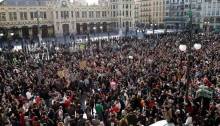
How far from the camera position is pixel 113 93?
16.0m

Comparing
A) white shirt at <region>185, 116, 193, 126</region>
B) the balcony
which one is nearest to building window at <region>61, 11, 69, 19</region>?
the balcony

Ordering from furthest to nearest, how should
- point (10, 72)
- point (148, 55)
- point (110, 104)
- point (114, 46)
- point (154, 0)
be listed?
point (154, 0) → point (114, 46) → point (148, 55) → point (10, 72) → point (110, 104)

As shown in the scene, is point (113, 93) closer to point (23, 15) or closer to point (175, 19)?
point (23, 15)

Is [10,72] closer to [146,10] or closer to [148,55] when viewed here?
[148,55]

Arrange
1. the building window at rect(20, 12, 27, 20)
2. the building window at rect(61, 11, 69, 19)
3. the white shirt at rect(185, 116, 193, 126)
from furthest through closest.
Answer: the building window at rect(61, 11, 69, 19) → the building window at rect(20, 12, 27, 20) → the white shirt at rect(185, 116, 193, 126)

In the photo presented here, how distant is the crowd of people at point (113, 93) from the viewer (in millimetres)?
12375

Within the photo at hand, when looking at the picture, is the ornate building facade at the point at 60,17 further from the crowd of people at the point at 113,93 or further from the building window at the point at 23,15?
the crowd of people at the point at 113,93

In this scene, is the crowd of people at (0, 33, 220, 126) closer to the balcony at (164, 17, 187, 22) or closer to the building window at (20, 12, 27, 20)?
the building window at (20, 12, 27, 20)

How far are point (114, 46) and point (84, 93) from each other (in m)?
18.6

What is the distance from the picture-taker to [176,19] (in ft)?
309

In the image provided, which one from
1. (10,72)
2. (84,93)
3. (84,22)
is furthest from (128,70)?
(84,22)

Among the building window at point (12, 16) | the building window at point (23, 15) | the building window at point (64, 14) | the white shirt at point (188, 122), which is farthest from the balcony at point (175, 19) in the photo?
the white shirt at point (188, 122)

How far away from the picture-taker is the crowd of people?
40.6ft

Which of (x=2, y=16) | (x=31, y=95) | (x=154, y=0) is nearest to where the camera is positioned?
(x=31, y=95)
